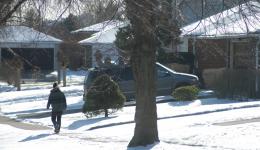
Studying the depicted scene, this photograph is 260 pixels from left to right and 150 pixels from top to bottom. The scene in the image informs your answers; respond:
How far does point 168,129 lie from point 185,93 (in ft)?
21.5

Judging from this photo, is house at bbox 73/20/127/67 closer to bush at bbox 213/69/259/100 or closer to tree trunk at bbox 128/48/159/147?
tree trunk at bbox 128/48/159/147

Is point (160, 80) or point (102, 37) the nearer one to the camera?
point (160, 80)

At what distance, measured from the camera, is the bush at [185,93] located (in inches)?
993

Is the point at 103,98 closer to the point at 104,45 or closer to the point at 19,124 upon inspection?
the point at 104,45

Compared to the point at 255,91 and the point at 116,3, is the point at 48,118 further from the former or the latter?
the point at 116,3

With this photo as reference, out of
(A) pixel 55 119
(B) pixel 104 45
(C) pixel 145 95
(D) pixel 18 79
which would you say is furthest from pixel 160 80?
(D) pixel 18 79

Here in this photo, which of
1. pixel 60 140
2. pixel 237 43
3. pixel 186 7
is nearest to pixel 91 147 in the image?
pixel 60 140

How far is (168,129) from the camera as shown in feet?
62.1

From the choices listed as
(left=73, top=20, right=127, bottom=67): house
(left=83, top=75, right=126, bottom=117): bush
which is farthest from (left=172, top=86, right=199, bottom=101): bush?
(left=73, top=20, right=127, bottom=67): house

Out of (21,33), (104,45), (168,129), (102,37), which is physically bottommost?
(168,129)

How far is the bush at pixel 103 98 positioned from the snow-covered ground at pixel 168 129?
38 centimetres

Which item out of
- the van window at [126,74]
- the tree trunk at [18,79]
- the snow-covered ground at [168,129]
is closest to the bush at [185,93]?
the snow-covered ground at [168,129]

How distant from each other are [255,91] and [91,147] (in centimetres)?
1191

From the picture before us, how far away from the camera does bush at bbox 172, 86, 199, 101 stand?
2523 cm
